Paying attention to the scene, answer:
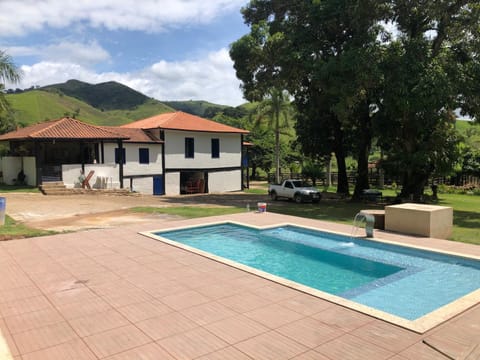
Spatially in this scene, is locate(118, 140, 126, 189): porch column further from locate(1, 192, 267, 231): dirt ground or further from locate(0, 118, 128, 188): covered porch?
locate(1, 192, 267, 231): dirt ground

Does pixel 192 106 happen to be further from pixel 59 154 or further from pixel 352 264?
pixel 352 264

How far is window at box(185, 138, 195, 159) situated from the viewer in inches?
1384

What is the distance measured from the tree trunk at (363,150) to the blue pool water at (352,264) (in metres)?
15.2

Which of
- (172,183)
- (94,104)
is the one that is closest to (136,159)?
(172,183)

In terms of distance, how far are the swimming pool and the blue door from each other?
758 inches

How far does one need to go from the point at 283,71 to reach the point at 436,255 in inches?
667

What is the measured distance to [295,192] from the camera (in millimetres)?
25672

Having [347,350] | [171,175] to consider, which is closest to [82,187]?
[171,175]

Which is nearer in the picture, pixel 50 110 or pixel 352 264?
pixel 352 264

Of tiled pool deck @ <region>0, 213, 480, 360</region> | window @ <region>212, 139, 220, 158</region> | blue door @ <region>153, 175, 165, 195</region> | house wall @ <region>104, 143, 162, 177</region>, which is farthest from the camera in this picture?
window @ <region>212, 139, 220, 158</region>

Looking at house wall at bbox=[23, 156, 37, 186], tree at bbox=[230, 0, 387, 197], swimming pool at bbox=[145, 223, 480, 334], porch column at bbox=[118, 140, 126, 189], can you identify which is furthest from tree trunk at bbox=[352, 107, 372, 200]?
house wall at bbox=[23, 156, 37, 186]

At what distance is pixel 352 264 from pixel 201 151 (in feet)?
87.9

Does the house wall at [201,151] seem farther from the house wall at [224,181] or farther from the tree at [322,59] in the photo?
the tree at [322,59]

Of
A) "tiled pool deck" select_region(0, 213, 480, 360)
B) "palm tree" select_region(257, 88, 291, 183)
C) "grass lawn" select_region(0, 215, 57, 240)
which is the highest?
"palm tree" select_region(257, 88, 291, 183)
